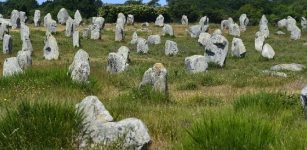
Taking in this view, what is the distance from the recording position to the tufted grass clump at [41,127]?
21.7 ft

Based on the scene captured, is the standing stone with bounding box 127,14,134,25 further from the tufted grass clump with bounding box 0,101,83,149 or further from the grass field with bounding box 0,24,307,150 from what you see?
the tufted grass clump with bounding box 0,101,83,149

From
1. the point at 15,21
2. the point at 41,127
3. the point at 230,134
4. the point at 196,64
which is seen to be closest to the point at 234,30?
the point at 15,21

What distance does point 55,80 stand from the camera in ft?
44.2

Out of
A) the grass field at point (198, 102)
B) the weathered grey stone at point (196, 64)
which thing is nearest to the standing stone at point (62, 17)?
the grass field at point (198, 102)

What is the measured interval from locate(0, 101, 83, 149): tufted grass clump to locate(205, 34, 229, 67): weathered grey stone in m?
18.7

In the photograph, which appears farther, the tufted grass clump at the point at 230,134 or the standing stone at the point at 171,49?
the standing stone at the point at 171,49

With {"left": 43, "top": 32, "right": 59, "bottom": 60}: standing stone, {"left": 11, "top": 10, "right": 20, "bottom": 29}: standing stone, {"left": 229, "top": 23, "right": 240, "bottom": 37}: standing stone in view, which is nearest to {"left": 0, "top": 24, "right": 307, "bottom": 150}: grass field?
{"left": 43, "top": 32, "right": 59, "bottom": 60}: standing stone

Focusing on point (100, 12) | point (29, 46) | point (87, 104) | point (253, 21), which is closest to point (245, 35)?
point (253, 21)

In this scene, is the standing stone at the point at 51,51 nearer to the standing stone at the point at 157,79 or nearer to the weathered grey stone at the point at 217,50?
the weathered grey stone at the point at 217,50

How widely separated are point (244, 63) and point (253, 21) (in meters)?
36.8

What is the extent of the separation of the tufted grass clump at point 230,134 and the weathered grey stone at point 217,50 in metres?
18.9

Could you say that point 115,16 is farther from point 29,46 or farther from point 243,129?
point 243,129

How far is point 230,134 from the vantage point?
629 cm

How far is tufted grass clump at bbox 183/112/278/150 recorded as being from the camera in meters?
6.20
